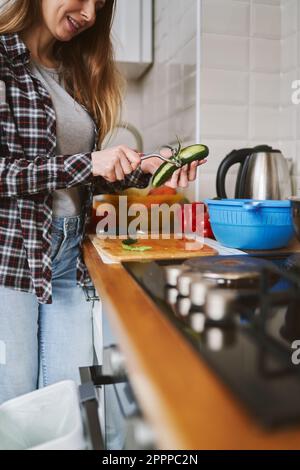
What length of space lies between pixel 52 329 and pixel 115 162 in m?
0.45

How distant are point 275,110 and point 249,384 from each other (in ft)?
3.86

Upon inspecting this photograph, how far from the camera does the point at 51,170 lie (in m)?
0.84

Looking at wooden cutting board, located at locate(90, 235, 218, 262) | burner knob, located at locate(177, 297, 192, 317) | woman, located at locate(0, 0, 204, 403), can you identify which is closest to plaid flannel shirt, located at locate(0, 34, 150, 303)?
woman, located at locate(0, 0, 204, 403)

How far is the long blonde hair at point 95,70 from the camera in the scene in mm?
1084

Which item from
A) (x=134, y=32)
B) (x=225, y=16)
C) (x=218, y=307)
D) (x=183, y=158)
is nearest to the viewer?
(x=218, y=307)

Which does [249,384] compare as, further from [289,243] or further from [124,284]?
[289,243]

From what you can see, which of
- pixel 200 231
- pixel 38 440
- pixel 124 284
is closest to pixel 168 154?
pixel 200 231

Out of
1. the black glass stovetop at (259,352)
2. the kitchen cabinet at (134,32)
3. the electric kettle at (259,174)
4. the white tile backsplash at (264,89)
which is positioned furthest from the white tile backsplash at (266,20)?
the black glass stovetop at (259,352)

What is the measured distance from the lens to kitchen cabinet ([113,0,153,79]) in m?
1.70

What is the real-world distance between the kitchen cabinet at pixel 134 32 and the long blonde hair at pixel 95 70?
589mm

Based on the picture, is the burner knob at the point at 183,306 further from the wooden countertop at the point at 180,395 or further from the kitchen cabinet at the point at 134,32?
the kitchen cabinet at the point at 134,32

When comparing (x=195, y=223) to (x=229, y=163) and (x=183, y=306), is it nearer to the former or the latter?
(x=229, y=163)

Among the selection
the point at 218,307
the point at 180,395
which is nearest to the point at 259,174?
the point at 218,307

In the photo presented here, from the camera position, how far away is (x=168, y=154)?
102cm
